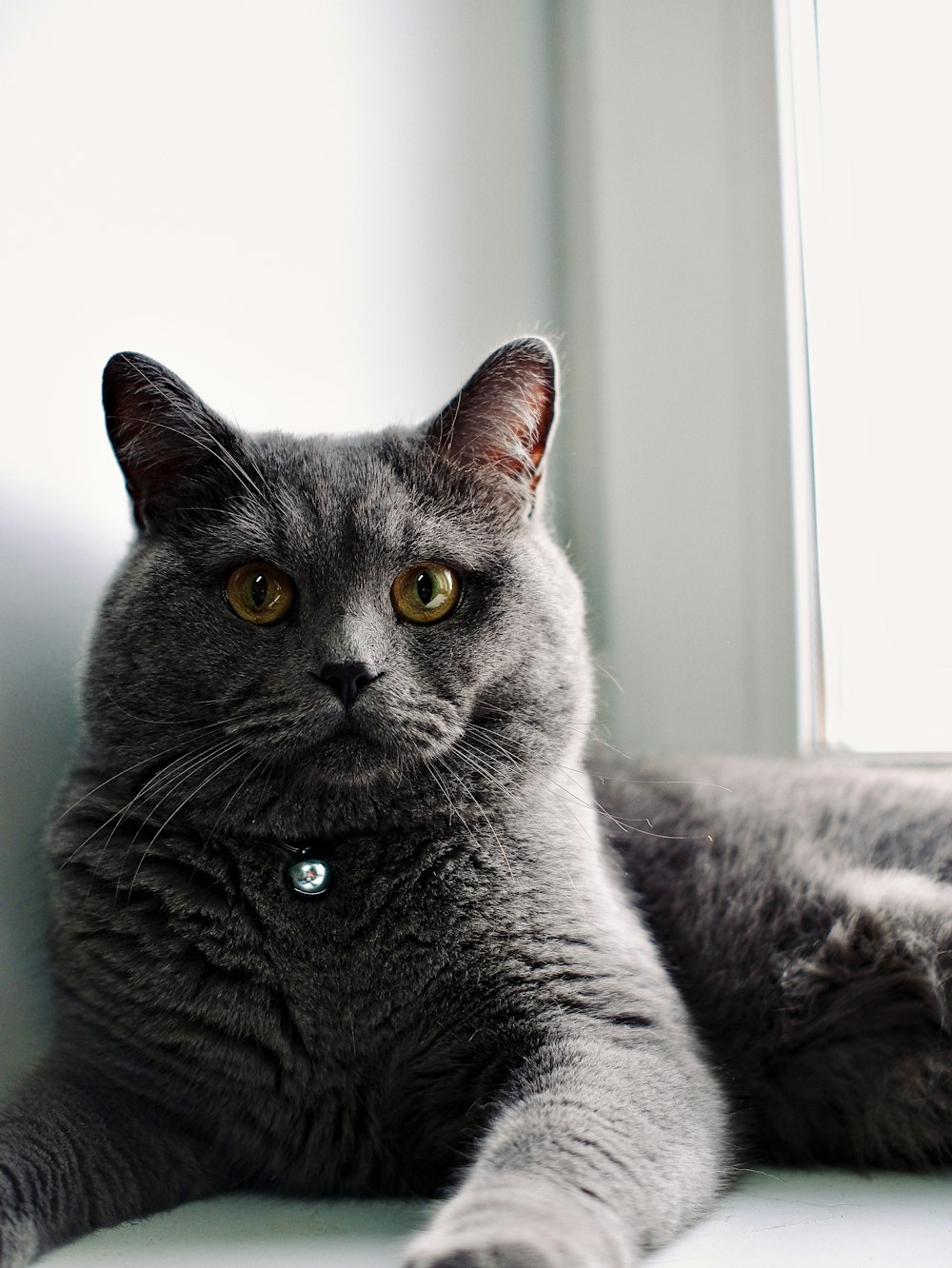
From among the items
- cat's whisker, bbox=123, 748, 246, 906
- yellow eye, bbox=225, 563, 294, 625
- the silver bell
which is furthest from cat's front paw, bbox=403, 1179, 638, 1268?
yellow eye, bbox=225, 563, 294, 625

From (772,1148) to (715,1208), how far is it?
22cm

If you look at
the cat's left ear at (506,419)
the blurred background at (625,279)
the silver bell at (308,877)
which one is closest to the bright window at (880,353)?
the blurred background at (625,279)

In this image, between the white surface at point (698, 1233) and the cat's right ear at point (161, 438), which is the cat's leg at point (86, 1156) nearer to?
the white surface at point (698, 1233)

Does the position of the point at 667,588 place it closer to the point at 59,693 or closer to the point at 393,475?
the point at 393,475

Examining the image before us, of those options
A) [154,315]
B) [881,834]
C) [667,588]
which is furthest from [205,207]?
[881,834]

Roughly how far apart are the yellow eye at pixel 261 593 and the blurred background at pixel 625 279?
14.1 inches

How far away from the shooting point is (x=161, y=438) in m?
1.25

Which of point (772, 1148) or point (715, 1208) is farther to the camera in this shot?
point (772, 1148)

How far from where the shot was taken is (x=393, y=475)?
4.12 ft

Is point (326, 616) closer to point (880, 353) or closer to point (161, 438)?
point (161, 438)

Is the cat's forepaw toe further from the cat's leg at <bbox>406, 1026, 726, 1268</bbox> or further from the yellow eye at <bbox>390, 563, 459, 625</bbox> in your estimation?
the yellow eye at <bbox>390, 563, 459, 625</bbox>

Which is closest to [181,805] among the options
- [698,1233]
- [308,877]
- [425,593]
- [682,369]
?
[308,877]

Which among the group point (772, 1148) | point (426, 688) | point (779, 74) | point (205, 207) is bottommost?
point (772, 1148)

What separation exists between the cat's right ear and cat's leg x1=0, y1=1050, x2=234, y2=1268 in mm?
569
